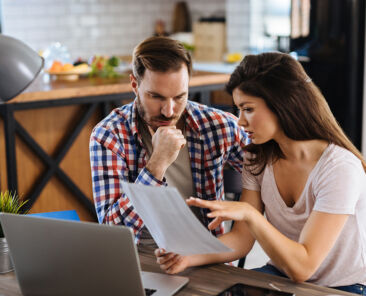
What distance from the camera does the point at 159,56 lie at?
6.35ft

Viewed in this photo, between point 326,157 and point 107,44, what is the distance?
538 centimetres

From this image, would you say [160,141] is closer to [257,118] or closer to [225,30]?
[257,118]

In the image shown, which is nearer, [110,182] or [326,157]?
[326,157]

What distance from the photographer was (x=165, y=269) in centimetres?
157

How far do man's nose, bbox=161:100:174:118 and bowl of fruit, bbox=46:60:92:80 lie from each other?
208cm

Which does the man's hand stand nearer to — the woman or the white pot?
the woman

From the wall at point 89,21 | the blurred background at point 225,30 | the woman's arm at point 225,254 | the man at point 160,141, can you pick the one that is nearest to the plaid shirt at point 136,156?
the man at point 160,141

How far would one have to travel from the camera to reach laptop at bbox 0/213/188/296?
1278 millimetres

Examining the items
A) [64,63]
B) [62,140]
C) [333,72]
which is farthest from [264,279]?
[333,72]

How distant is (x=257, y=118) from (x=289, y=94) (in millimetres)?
111

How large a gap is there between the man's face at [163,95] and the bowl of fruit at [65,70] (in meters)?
2.00

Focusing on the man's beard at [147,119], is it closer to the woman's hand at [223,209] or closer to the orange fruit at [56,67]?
the woman's hand at [223,209]

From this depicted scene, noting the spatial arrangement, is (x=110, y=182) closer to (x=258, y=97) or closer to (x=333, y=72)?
(x=258, y=97)

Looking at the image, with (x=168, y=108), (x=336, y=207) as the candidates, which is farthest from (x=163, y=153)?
(x=336, y=207)
